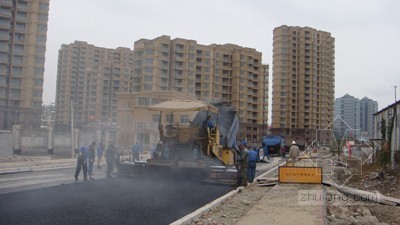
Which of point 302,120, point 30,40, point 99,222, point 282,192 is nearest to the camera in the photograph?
point 99,222

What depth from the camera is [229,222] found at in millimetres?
7203

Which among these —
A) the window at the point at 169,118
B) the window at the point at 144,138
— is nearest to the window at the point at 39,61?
the window at the point at 144,138

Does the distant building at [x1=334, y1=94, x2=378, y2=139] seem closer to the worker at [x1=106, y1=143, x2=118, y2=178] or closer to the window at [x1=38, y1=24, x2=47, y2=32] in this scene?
the window at [x1=38, y1=24, x2=47, y2=32]

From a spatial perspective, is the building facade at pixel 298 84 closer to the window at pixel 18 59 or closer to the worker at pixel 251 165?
the window at pixel 18 59

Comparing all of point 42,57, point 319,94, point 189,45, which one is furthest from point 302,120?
point 42,57

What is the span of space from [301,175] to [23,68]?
55.3 m

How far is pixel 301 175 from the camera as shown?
1293cm

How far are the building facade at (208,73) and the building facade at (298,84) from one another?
505cm

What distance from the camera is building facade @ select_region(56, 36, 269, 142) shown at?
72875 millimetres

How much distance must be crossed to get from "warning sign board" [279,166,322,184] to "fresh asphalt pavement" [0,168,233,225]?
2102 mm

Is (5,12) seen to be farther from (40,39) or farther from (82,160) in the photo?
(82,160)

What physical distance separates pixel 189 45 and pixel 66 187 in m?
66.8

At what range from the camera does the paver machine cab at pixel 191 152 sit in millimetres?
12461

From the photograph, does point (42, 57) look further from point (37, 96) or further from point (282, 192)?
point (282, 192)
